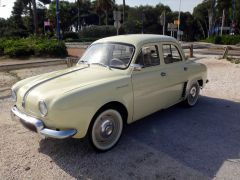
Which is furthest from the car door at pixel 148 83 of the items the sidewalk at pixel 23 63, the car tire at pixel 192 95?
the sidewalk at pixel 23 63

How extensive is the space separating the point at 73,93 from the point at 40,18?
204ft

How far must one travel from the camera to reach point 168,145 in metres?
4.39

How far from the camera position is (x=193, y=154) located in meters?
4.09

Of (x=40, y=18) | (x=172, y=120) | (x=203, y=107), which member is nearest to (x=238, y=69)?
(x=203, y=107)

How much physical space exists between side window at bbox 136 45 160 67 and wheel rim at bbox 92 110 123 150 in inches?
43.0

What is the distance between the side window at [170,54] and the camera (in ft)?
17.4

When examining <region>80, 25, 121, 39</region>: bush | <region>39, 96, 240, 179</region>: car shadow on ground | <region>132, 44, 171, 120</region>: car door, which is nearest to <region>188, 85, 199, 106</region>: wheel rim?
<region>39, 96, 240, 179</region>: car shadow on ground

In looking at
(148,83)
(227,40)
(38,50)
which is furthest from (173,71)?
(227,40)

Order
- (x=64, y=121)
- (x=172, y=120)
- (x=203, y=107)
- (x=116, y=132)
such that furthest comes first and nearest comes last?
(x=203, y=107), (x=172, y=120), (x=116, y=132), (x=64, y=121)

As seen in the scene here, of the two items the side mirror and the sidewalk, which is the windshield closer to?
the side mirror

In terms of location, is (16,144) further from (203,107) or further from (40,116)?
(203,107)

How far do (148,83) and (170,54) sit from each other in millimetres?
1135

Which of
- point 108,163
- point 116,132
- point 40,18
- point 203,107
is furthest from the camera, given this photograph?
point 40,18

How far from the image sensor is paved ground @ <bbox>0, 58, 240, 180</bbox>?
3.63m
